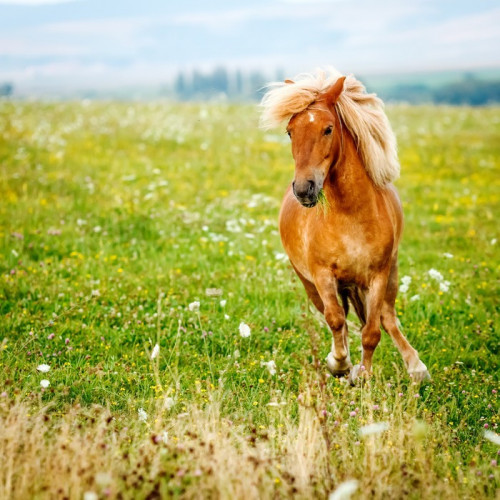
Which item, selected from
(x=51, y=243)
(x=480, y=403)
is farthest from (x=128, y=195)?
(x=480, y=403)

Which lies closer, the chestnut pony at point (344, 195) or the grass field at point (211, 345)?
the grass field at point (211, 345)

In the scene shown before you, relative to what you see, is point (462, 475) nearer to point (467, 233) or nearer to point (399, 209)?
point (399, 209)

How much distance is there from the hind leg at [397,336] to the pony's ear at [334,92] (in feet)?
6.66

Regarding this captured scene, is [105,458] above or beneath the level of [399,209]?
beneath

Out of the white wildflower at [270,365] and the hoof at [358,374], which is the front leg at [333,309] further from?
the white wildflower at [270,365]

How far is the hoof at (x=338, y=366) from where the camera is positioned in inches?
241

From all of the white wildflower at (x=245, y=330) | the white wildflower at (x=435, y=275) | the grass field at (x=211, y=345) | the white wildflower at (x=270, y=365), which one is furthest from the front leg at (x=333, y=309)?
the white wildflower at (x=435, y=275)

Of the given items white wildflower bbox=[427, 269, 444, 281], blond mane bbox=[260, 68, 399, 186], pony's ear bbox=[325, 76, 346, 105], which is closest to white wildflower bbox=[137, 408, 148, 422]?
blond mane bbox=[260, 68, 399, 186]

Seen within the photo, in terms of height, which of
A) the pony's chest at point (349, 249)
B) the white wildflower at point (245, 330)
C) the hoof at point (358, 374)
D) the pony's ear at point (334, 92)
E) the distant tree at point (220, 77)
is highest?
the pony's ear at point (334, 92)

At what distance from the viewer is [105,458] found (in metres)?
3.85

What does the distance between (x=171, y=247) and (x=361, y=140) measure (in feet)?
15.6

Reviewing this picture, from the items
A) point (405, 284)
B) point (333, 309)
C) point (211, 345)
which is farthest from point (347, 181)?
point (405, 284)

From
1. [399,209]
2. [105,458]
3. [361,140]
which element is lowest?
[105,458]

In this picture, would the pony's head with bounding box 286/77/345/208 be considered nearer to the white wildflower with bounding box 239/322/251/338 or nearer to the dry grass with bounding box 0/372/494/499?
the white wildflower with bounding box 239/322/251/338
